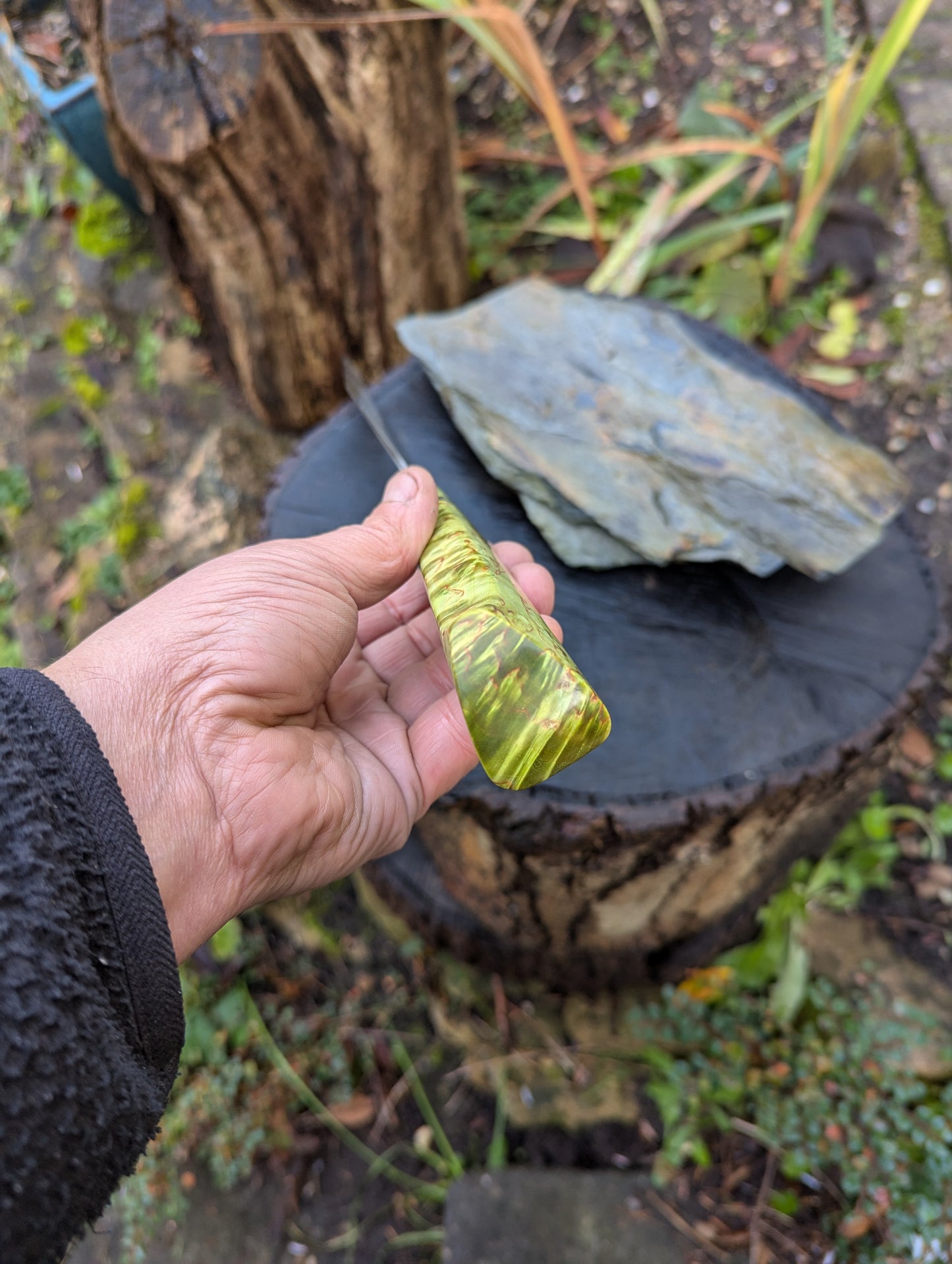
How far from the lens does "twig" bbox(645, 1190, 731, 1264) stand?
1.60 metres

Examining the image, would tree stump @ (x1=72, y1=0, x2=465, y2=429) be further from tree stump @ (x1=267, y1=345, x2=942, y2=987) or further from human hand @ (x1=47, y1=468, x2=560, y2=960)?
human hand @ (x1=47, y1=468, x2=560, y2=960)

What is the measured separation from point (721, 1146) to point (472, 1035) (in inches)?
23.2

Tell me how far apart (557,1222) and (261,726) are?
4.11 ft

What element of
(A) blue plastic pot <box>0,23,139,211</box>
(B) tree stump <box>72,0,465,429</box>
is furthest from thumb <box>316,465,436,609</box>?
(A) blue plastic pot <box>0,23,139,211</box>

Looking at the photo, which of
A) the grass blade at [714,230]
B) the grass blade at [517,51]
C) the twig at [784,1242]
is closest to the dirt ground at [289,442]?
the twig at [784,1242]

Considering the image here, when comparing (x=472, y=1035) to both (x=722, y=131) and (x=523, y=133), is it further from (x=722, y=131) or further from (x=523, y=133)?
(x=523, y=133)

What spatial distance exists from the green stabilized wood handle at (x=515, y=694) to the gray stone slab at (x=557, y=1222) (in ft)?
3.94

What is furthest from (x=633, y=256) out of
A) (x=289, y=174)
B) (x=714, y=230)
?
(x=289, y=174)

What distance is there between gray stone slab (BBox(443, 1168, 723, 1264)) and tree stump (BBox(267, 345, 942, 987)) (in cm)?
49

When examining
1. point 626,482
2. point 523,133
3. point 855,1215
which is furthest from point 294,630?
point 523,133

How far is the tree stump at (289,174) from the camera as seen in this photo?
176 centimetres

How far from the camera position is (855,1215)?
1.48 metres

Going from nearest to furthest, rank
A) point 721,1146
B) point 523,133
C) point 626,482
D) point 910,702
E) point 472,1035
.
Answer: point 910,702, point 626,482, point 721,1146, point 472,1035, point 523,133

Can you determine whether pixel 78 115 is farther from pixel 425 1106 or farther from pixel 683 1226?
pixel 683 1226
